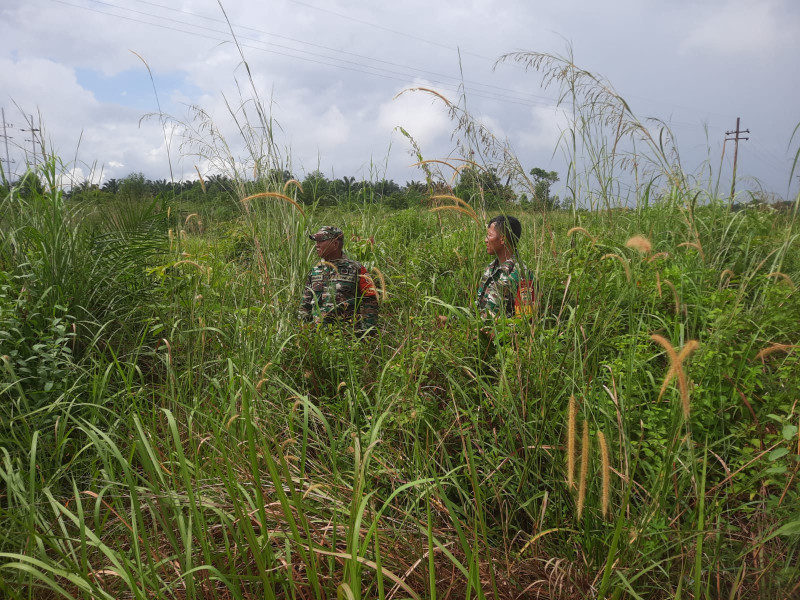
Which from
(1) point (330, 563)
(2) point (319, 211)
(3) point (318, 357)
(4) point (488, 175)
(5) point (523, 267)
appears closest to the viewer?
(1) point (330, 563)

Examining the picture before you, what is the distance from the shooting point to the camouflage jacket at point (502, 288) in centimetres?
195

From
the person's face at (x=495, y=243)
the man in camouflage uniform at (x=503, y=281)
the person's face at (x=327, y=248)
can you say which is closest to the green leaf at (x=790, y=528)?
the man in camouflage uniform at (x=503, y=281)

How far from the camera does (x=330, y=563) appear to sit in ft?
4.41

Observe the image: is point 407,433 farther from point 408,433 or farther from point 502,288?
point 502,288

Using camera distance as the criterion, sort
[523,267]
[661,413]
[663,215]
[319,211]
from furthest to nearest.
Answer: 1. [319,211]
2. [663,215]
3. [523,267]
4. [661,413]

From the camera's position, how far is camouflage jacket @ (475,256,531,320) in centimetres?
195

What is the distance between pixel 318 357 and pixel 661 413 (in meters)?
1.58

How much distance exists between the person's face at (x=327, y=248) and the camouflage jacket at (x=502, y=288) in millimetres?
1200

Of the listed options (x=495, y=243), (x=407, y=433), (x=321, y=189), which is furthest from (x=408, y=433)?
(x=321, y=189)

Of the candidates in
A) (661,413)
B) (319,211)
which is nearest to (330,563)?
(661,413)

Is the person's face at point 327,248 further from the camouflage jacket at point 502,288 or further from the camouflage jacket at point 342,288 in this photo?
the camouflage jacket at point 502,288

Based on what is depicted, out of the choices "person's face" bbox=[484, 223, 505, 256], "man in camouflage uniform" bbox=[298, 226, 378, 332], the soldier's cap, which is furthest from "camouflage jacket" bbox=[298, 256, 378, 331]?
"person's face" bbox=[484, 223, 505, 256]

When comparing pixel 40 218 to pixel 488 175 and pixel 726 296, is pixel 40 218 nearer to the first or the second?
pixel 488 175

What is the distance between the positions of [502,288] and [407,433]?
0.70 m
